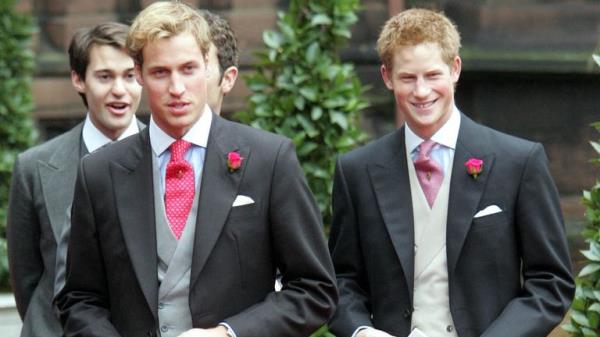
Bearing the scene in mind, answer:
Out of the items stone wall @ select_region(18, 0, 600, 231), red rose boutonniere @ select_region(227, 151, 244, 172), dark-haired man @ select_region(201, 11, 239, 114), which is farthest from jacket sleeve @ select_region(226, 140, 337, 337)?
stone wall @ select_region(18, 0, 600, 231)

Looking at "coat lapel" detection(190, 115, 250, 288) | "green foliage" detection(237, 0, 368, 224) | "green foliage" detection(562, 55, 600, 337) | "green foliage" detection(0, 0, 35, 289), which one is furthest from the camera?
"green foliage" detection(0, 0, 35, 289)

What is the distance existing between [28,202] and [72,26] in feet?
23.9

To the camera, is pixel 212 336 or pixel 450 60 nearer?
pixel 212 336

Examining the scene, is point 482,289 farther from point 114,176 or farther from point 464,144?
point 114,176

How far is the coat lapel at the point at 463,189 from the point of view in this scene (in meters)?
4.72

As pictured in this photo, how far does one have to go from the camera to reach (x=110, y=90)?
226 inches

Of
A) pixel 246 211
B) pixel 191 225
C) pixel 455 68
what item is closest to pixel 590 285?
pixel 455 68

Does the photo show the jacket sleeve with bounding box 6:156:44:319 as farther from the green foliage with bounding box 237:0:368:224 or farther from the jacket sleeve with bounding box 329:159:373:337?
the green foliage with bounding box 237:0:368:224

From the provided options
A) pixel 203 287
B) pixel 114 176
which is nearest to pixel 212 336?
pixel 203 287

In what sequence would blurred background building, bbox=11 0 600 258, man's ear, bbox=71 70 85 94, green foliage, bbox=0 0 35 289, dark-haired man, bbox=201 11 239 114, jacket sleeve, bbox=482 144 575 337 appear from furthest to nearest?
1. blurred background building, bbox=11 0 600 258
2. green foliage, bbox=0 0 35 289
3. man's ear, bbox=71 70 85 94
4. dark-haired man, bbox=201 11 239 114
5. jacket sleeve, bbox=482 144 575 337

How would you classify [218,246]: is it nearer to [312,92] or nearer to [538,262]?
[538,262]

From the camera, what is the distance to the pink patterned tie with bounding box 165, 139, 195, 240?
177 inches

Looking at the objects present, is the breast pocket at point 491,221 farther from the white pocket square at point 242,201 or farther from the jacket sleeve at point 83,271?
the jacket sleeve at point 83,271

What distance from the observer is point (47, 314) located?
17.9ft
